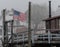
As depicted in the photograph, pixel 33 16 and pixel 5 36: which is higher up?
pixel 33 16

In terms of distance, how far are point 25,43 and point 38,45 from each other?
134 centimetres

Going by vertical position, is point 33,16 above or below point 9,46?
above

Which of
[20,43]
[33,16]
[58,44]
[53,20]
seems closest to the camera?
[58,44]

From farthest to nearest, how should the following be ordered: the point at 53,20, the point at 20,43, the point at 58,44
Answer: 1. the point at 53,20
2. the point at 20,43
3. the point at 58,44

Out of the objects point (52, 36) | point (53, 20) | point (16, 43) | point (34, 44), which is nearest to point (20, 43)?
point (16, 43)

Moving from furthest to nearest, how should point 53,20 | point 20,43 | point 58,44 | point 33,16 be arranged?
1. point 33,16
2. point 53,20
3. point 20,43
4. point 58,44

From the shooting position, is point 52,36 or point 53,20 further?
point 53,20

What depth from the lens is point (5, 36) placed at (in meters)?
21.8

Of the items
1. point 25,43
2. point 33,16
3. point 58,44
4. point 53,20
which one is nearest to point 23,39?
point 25,43

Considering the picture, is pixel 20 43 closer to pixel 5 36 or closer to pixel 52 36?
pixel 5 36

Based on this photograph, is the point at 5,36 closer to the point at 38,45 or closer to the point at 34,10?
the point at 38,45

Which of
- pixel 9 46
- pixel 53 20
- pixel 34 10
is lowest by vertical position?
pixel 9 46

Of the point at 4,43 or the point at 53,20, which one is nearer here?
the point at 4,43

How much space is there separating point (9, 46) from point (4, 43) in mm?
797
